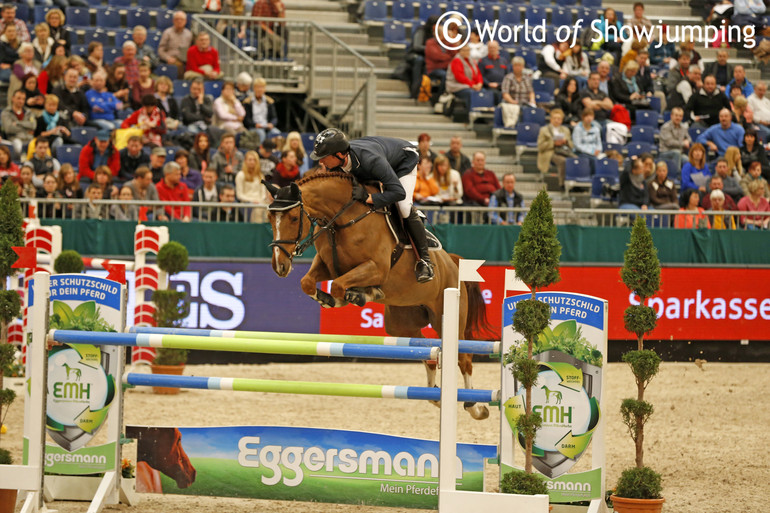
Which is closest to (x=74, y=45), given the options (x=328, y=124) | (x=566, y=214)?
(x=328, y=124)

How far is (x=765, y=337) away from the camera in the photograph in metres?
13.0

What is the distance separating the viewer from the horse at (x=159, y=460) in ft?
20.9

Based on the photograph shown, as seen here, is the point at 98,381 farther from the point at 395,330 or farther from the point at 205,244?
the point at 205,244

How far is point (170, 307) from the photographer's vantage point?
1061cm

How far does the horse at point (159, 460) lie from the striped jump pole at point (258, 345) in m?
0.68

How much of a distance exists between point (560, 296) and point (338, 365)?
272 inches

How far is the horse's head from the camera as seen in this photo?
658cm

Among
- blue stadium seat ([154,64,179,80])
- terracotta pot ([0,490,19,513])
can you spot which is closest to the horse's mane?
terracotta pot ([0,490,19,513])

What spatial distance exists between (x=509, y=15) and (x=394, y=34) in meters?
2.09

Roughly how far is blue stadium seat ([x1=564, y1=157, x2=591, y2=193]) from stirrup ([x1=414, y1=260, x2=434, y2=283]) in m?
8.24

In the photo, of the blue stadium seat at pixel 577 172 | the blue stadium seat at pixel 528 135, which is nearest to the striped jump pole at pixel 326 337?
the blue stadium seat at pixel 577 172

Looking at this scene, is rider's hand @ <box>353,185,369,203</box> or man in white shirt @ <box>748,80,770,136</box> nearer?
rider's hand @ <box>353,185,369,203</box>

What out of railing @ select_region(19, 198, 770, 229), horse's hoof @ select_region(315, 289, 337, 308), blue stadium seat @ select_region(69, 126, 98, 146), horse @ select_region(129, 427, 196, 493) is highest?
blue stadium seat @ select_region(69, 126, 98, 146)

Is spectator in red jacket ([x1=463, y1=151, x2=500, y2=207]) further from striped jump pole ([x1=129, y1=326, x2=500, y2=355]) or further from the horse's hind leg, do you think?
striped jump pole ([x1=129, y1=326, x2=500, y2=355])
